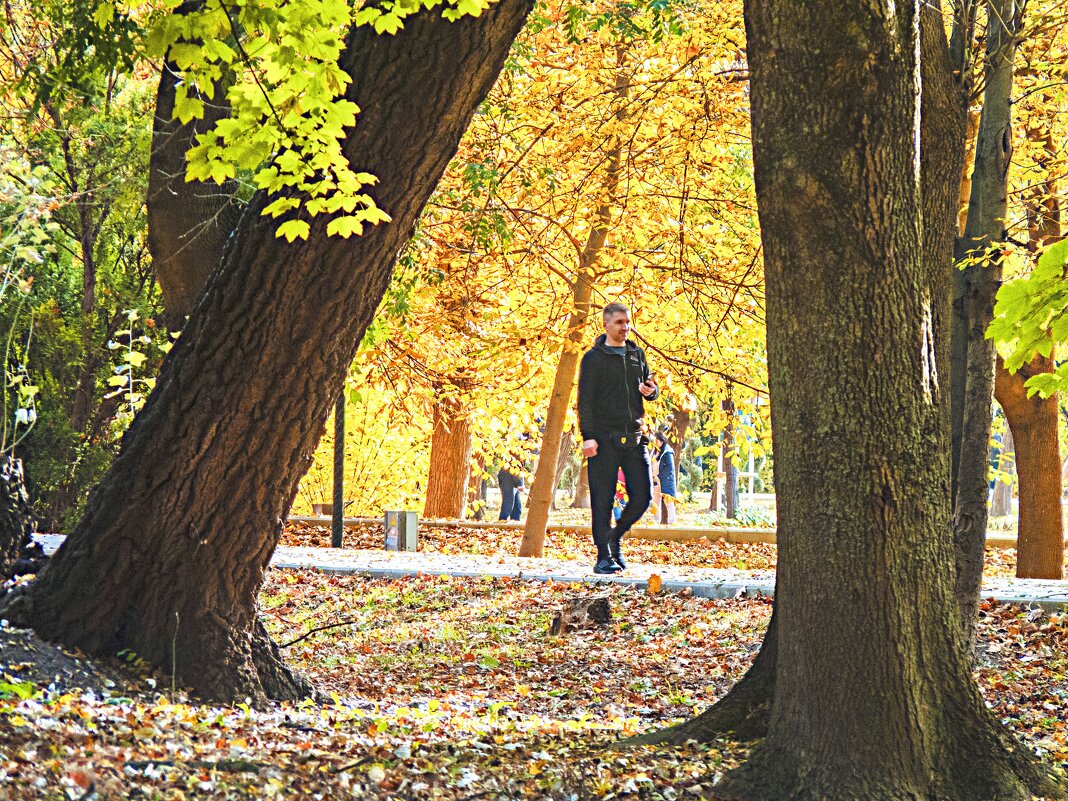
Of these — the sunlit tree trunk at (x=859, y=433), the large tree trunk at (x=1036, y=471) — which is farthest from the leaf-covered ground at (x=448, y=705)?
the large tree trunk at (x=1036, y=471)

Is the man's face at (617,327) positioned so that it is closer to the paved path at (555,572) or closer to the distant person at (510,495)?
the paved path at (555,572)

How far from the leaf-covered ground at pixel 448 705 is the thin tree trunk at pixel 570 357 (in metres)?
2.79

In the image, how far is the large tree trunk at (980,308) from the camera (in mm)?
5477

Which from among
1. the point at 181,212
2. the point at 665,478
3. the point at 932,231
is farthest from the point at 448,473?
the point at 932,231

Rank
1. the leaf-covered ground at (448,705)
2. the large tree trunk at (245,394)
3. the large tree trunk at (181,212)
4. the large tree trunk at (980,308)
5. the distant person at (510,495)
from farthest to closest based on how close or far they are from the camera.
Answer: the distant person at (510,495) < the large tree trunk at (181,212) < the large tree trunk at (980,308) < the large tree trunk at (245,394) < the leaf-covered ground at (448,705)

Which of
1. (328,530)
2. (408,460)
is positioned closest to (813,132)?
(328,530)

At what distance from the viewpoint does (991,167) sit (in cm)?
577

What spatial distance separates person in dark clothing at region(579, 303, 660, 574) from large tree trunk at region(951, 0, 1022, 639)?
3674mm

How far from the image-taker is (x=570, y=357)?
11828 millimetres

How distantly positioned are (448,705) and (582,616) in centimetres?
211

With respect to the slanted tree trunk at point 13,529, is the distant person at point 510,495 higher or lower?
higher

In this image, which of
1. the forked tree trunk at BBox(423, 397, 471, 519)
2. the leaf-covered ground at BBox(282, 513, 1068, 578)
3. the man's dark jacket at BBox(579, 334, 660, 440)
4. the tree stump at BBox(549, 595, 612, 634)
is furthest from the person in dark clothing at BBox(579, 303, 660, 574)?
the forked tree trunk at BBox(423, 397, 471, 519)

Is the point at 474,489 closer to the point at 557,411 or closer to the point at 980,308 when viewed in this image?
the point at 557,411

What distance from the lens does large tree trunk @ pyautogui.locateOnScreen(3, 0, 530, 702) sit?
4.71 metres
